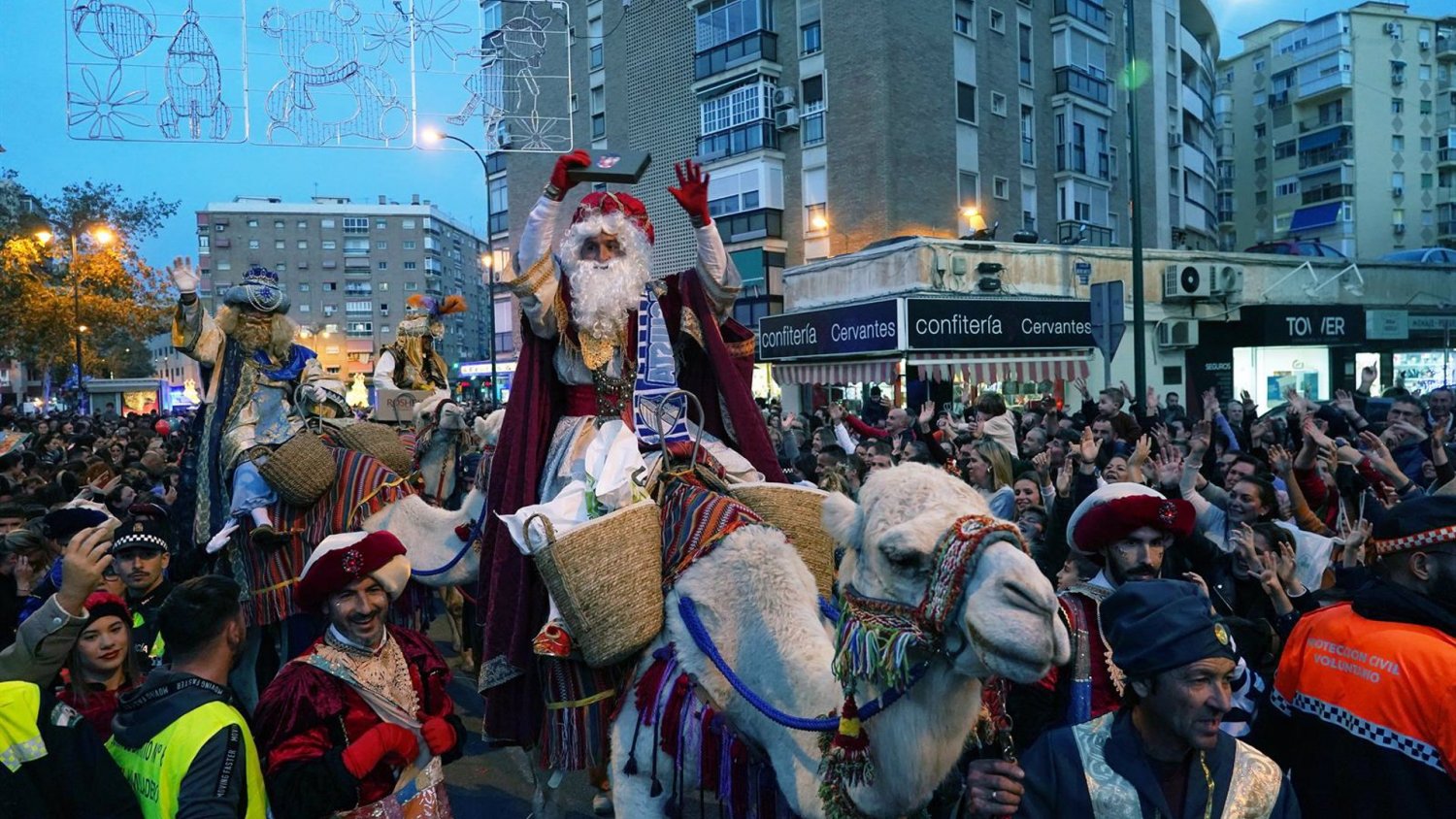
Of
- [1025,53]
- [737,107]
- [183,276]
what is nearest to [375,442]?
[183,276]

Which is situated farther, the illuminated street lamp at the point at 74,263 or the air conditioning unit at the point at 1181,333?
the illuminated street lamp at the point at 74,263

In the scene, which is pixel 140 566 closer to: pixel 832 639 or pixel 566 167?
pixel 566 167

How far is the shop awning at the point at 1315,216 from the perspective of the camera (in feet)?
169

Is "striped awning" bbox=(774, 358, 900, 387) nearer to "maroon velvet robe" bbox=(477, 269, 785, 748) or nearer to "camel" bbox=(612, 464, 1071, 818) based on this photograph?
"maroon velvet robe" bbox=(477, 269, 785, 748)

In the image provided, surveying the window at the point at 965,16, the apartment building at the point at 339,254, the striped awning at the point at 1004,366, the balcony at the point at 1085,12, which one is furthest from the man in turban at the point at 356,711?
the apartment building at the point at 339,254

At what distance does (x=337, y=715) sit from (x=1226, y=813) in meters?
2.85

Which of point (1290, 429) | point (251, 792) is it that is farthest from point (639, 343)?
point (1290, 429)

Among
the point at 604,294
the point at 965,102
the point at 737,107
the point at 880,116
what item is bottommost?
the point at 604,294

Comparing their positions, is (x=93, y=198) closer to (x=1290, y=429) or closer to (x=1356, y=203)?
(x=1290, y=429)

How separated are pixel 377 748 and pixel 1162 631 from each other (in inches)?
100

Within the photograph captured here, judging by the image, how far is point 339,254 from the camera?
99.8 metres

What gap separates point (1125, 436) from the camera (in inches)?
424

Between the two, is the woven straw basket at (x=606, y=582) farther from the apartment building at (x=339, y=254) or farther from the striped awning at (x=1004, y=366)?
the apartment building at (x=339, y=254)

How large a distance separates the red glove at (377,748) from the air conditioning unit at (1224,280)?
25771 millimetres
